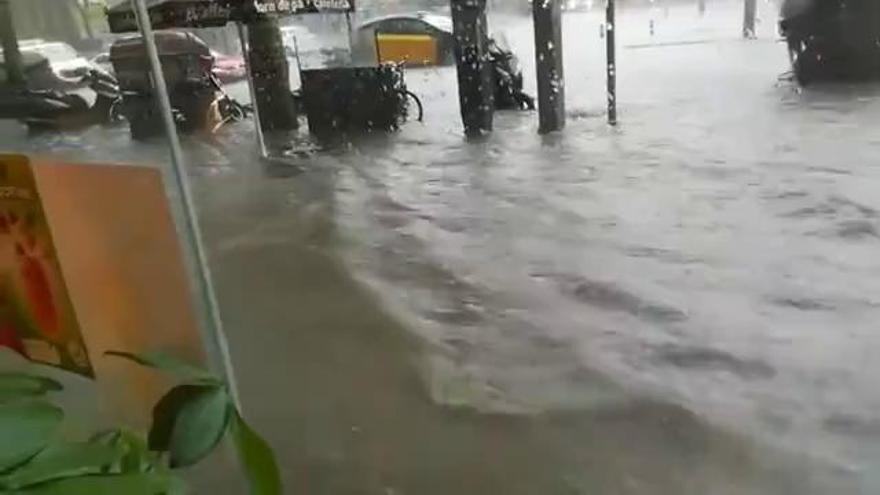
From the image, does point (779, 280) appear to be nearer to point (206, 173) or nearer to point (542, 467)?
point (542, 467)

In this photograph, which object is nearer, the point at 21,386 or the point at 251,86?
the point at 21,386

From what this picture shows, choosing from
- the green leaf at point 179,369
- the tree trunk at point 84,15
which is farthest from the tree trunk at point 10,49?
the green leaf at point 179,369

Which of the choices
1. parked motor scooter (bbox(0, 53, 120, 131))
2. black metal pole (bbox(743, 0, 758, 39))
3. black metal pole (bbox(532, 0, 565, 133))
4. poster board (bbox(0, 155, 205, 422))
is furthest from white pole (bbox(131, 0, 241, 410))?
black metal pole (bbox(743, 0, 758, 39))

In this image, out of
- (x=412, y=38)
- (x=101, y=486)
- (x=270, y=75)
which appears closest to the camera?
(x=101, y=486)

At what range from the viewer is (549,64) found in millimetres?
1892

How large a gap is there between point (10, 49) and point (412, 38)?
0.85 metres

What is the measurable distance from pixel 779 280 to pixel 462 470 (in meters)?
0.68

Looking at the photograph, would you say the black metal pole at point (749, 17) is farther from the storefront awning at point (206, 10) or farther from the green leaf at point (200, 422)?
the green leaf at point (200, 422)

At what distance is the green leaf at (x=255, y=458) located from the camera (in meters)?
0.79

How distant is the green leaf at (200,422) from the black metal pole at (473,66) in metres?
1.15

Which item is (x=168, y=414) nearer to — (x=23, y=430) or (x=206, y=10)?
(x=23, y=430)

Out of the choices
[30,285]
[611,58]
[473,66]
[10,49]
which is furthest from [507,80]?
[30,285]

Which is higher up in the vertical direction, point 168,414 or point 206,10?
point 206,10

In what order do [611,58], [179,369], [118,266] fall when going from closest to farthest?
1. [179,369]
2. [118,266]
3. [611,58]
